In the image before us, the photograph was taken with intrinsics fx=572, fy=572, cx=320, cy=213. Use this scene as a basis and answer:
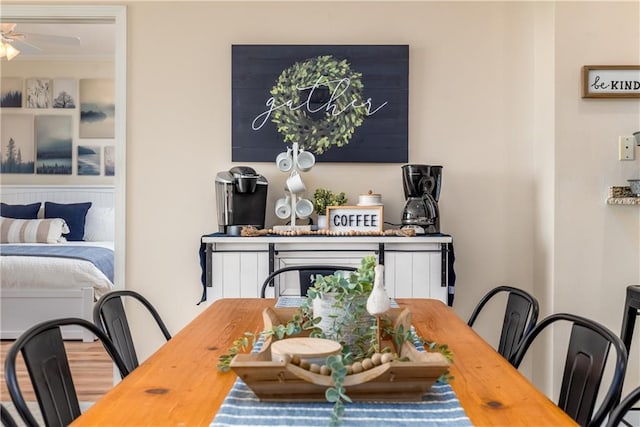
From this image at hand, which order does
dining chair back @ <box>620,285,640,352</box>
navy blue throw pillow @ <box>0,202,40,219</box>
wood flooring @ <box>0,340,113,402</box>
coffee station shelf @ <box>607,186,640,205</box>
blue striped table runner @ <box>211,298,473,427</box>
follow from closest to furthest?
blue striped table runner @ <box>211,298,473,427</box> → dining chair back @ <box>620,285,640,352</box> → coffee station shelf @ <box>607,186,640,205</box> → wood flooring @ <box>0,340,113,402</box> → navy blue throw pillow @ <box>0,202,40,219</box>

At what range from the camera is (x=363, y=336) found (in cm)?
128

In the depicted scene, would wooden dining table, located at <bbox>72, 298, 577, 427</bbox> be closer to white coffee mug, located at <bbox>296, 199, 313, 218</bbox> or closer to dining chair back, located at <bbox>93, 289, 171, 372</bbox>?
dining chair back, located at <bbox>93, 289, 171, 372</bbox>

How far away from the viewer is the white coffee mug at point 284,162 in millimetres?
2913

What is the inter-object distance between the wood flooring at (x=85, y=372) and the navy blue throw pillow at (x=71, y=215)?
1458 millimetres

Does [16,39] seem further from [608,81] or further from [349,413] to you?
[349,413]

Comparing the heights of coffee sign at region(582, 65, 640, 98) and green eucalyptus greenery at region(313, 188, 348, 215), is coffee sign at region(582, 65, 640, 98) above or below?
above

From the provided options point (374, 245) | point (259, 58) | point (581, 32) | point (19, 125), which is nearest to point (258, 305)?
Result: point (374, 245)

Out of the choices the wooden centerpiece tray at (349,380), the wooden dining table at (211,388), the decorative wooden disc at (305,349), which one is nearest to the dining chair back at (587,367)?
the wooden dining table at (211,388)

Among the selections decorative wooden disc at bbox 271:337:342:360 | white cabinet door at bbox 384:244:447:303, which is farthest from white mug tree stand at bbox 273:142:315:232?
decorative wooden disc at bbox 271:337:342:360

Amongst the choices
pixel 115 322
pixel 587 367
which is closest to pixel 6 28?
pixel 115 322

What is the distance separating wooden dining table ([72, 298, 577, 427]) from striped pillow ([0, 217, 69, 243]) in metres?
4.34

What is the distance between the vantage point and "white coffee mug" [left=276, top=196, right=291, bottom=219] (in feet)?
9.57

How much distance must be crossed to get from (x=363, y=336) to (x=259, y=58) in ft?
7.05

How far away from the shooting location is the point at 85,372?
3.64 m
